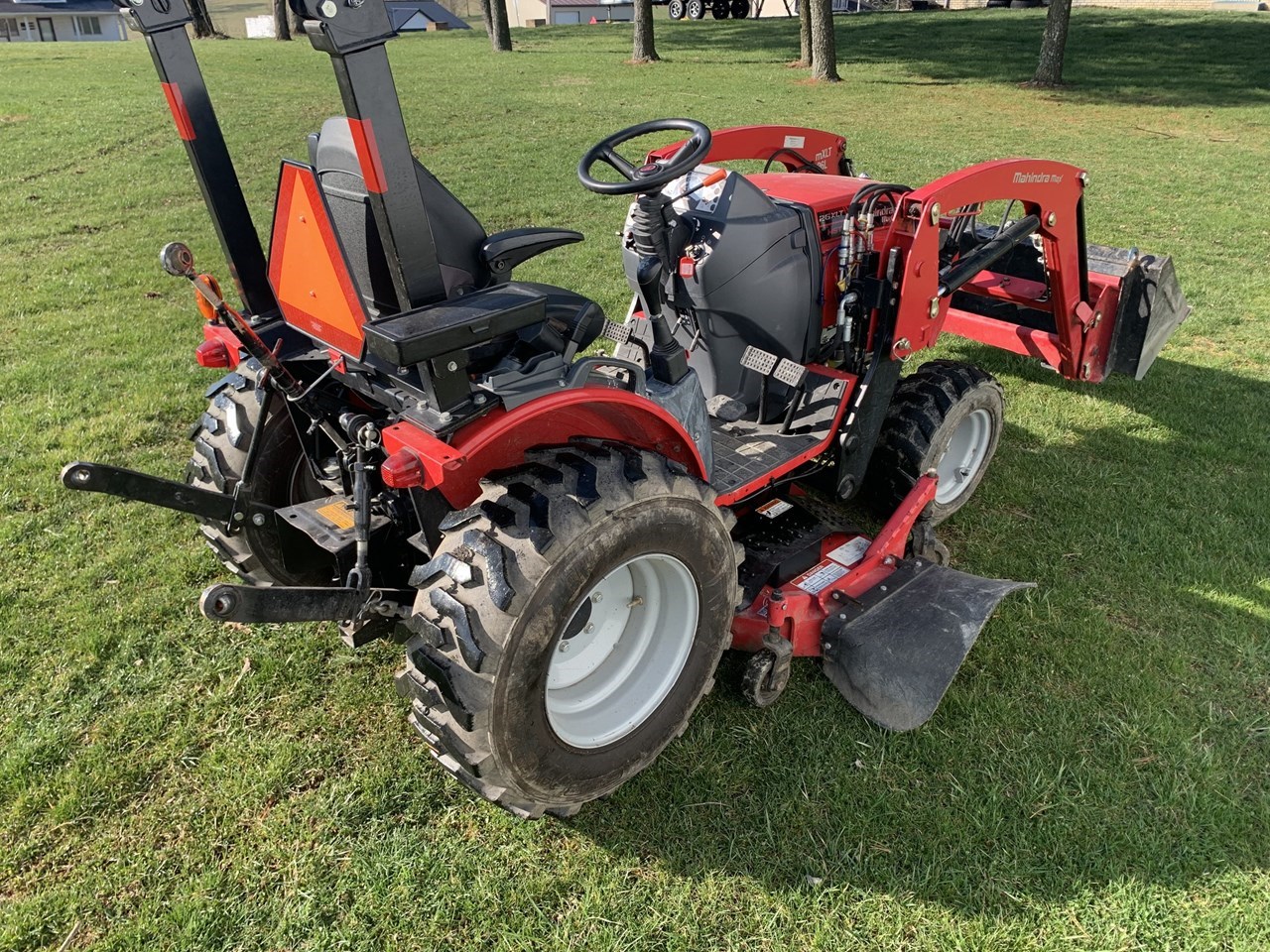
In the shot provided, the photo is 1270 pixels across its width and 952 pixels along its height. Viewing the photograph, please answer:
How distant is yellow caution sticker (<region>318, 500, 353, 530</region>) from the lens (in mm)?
2701

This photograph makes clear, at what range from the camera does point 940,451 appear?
4.01 metres

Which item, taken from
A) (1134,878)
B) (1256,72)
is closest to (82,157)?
(1134,878)

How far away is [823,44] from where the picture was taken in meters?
18.0

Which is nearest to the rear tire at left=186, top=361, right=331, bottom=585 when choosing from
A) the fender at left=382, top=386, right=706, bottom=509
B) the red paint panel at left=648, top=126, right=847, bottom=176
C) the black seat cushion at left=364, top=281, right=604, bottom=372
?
the fender at left=382, top=386, right=706, bottom=509

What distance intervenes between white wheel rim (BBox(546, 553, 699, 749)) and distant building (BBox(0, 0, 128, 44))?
59.7 m

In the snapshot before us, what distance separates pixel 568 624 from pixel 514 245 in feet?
3.56

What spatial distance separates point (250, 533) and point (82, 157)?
445 inches

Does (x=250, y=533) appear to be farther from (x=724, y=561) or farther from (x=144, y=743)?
(x=724, y=561)

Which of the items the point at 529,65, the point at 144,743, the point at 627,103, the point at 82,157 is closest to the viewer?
the point at 144,743

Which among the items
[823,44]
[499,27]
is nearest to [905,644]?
[823,44]

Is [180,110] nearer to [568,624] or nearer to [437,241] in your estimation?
[437,241]

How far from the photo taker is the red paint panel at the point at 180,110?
2.45m

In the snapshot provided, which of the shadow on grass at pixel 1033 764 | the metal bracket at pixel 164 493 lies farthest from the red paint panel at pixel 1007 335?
the metal bracket at pixel 164 493

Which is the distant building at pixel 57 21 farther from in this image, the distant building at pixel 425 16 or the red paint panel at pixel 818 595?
the red paint panel at pixel 818 595
